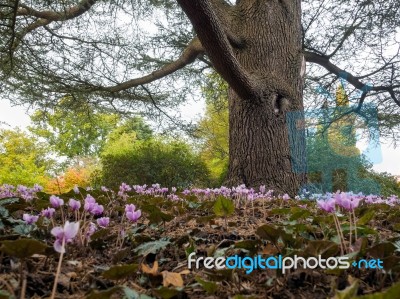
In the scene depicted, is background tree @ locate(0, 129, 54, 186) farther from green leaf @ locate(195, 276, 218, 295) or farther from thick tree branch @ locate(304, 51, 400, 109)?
green leaf @ locate(195, 276, 218, 295)

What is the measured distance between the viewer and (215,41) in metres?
4.54

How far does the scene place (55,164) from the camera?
33.3 metres

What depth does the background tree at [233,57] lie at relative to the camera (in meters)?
5.61

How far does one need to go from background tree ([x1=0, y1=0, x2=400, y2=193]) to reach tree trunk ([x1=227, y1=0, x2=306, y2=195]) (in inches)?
0.6

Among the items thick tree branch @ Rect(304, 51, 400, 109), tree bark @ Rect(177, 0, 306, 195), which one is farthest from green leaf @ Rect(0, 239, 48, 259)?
thick tree branch @ Rect(304, 51, 400, 109)

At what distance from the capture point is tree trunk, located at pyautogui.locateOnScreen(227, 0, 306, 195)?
616 cm

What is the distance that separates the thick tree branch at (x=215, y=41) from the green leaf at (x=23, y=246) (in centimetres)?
343

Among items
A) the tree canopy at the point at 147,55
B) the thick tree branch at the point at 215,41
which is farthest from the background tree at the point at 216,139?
the thick tree branch at the point at 215,41

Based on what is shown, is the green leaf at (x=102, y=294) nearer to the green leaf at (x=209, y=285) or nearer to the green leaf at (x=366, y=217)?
the green leaf at (x=209, y=285)

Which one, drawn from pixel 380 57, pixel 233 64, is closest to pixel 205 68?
pixel 380 57

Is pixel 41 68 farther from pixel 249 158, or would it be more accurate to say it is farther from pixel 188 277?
pixel 188 277

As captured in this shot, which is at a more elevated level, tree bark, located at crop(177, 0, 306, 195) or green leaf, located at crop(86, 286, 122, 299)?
tree bark, located at crop(177, 0, 306, 195)

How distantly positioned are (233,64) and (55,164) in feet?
101

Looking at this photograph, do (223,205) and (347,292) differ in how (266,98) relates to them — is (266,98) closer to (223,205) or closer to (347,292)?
(223,205)
